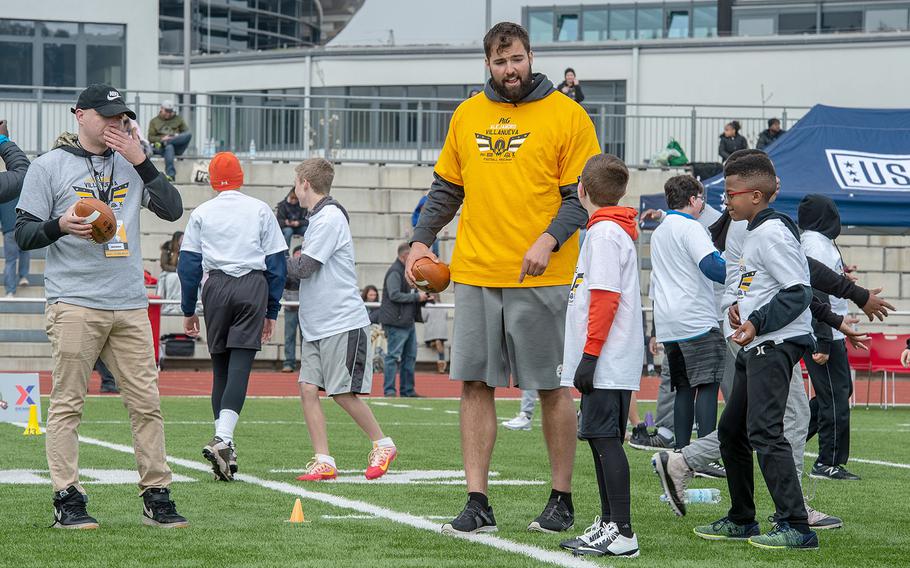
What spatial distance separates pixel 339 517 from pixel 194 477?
6.59 feet

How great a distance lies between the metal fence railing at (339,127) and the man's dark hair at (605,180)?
69.7 ft

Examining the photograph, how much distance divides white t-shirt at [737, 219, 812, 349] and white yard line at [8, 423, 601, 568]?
1.36 m

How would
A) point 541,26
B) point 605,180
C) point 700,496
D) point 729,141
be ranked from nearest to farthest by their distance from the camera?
point 605,180
point 700,496
point 729,141
point 541,26

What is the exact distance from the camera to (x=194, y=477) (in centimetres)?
881

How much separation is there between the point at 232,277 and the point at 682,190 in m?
2.90

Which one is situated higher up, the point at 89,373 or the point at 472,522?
the point at 89,373

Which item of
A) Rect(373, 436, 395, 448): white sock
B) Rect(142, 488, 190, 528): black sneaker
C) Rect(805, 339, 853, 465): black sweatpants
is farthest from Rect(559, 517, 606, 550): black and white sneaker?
Rect(805, 339, 853, 465): black sweatpants

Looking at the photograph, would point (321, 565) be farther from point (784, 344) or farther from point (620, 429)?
point (784, 344)

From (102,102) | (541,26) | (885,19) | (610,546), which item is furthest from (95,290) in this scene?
(541,26)

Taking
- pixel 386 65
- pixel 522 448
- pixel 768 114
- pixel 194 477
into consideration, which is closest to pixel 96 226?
pixel 194 477

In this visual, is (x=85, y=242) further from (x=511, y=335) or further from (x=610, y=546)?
(x=610, y=546)

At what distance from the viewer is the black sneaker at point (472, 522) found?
6.52 meters

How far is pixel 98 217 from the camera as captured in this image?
6.46m

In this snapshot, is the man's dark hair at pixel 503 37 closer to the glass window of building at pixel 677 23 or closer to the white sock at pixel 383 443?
the white sock at pixel 383 443
